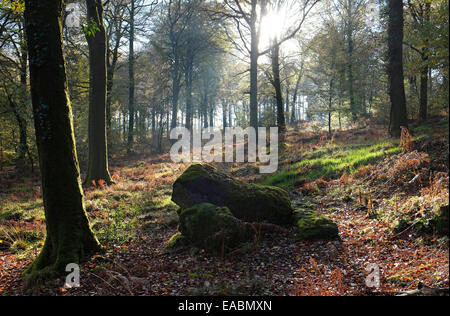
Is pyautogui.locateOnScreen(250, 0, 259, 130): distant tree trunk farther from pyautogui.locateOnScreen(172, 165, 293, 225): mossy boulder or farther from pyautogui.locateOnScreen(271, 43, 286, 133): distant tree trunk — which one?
pyautogui.locateOnScreen(172, 165, 293, 225): mossy boulder

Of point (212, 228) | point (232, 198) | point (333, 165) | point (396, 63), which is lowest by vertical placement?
point (212, 228)

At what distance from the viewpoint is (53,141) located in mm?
4805

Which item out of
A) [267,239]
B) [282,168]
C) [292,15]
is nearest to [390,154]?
[282,168]

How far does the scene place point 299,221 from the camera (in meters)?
6.15

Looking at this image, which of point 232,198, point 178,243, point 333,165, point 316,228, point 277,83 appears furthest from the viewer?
point 277,83

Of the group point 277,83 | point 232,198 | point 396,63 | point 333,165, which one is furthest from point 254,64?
point 232,198

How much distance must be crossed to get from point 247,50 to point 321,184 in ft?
38.2

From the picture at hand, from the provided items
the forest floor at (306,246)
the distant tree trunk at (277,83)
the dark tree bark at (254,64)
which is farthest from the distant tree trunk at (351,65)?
the forest floor at (306,246)

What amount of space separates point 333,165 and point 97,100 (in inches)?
399

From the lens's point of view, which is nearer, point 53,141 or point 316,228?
point 53,141

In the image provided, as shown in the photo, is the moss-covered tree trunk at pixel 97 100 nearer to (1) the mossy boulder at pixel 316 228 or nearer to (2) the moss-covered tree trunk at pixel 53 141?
(2) the moss-covered tree trunk at pixel 53 141

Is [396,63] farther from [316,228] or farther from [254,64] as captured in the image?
[316,228]

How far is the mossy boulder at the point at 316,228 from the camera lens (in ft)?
18.3
